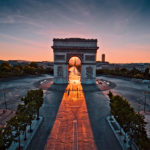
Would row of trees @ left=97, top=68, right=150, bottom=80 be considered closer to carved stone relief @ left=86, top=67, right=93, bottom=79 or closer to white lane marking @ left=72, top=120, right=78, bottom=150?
carved stone relief @ left=86, top=67, right=93, bottom=79

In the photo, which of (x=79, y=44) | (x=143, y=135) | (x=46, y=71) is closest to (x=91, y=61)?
(x=79, y=44)

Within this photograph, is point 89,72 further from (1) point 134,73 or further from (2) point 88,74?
(1) point 134,73

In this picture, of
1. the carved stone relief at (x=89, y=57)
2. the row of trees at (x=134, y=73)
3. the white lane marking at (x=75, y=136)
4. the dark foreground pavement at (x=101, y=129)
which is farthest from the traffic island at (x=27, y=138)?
the row of trees at (x=134, y=73)

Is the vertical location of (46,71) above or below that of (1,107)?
above

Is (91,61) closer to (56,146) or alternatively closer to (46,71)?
(56,146)

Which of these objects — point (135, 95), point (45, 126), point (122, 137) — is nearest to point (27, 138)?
point (45, 126)

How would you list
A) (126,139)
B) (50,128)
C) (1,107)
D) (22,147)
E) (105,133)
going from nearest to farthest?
1. (22,147)
2. (126,139)
3. (105,133)
4. (50,128)
5. (1,107)

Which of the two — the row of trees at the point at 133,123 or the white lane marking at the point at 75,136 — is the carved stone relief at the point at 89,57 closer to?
the white lane marking at the point at 75,136

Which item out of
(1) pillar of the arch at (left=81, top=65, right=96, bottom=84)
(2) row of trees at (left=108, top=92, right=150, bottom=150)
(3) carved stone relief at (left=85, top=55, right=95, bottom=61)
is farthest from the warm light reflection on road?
(3) carved stone relief at (left=85, top=55, right=95, bottom=61)
